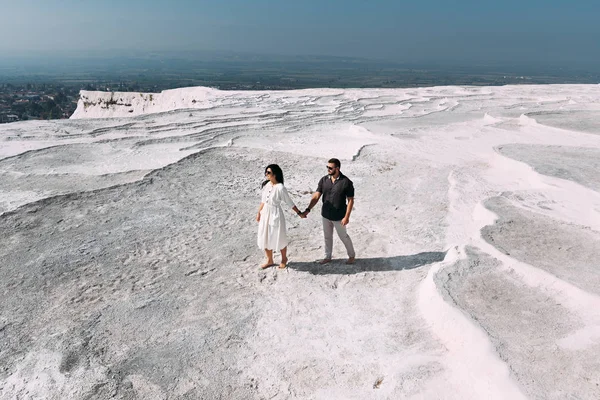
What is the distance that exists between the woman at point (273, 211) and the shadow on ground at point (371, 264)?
42cm

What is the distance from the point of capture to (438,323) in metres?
4.09

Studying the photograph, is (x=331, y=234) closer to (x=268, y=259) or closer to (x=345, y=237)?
(x=345, y=237)

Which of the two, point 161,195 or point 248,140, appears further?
point 248,140

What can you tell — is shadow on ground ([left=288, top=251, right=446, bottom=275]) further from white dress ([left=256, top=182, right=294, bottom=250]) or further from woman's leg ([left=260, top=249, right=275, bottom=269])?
white dress ([left=256, top=182, right=294, bottom=250])

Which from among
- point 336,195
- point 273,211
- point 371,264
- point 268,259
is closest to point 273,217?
point 273,211

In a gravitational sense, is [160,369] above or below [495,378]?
below

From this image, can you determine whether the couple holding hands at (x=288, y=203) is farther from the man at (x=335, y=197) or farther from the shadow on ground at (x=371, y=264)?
the shadow on ground at (x=371, y=264)

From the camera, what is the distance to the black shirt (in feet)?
16.0

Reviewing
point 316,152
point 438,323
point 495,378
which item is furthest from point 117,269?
point 316,152

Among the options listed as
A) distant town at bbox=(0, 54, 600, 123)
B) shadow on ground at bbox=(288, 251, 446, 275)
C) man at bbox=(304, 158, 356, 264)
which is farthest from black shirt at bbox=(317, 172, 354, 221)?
distant town at bbox=(0, 54, 600, 123)

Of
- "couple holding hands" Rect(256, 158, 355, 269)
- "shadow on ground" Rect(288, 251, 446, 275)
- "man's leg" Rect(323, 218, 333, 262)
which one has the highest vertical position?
"couple holding hands" Rect(256, 158, 355, 269)

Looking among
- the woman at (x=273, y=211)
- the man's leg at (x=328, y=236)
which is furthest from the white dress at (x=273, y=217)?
the man's leg at (x=328, y=236)

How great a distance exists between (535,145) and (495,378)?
9.68 metres

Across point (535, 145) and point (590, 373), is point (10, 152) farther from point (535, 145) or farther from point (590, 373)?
point (535, 145)
